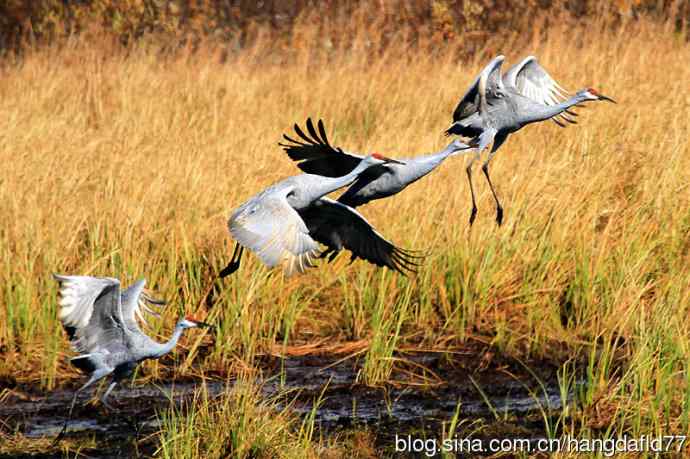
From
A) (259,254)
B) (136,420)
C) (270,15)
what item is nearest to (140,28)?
(270,15)

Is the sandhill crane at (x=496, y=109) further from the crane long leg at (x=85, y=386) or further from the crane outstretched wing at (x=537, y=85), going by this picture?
the crane long leg at (x=85, y=386)

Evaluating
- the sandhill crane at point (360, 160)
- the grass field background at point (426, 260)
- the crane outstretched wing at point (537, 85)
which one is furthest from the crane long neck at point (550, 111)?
the grass field background at point (426, 260)

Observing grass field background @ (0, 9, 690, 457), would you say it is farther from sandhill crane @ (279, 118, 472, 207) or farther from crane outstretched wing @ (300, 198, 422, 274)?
sandhill crane @ (279, 118, 472, 207)

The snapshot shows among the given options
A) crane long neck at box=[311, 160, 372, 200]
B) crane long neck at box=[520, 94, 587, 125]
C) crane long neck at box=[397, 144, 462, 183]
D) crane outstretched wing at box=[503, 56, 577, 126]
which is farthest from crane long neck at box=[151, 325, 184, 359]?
crane outstretched wing at box=[503, 56, 577, 126]

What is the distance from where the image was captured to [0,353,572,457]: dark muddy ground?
5.75 metres

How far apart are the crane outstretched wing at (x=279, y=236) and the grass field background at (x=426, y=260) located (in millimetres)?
923

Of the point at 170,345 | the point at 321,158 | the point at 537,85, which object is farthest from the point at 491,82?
the point at 170,345

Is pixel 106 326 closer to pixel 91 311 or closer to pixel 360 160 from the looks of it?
pixel 91 311

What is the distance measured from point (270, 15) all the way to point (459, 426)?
1232cm

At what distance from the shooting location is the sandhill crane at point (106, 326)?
473 cm

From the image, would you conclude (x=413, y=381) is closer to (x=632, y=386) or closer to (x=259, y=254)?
(x=632, y=386)

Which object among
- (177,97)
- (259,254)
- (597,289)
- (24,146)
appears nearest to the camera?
(259,254)

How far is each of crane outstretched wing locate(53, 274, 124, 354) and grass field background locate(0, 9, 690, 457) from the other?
516mm

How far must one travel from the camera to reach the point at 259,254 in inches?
178
